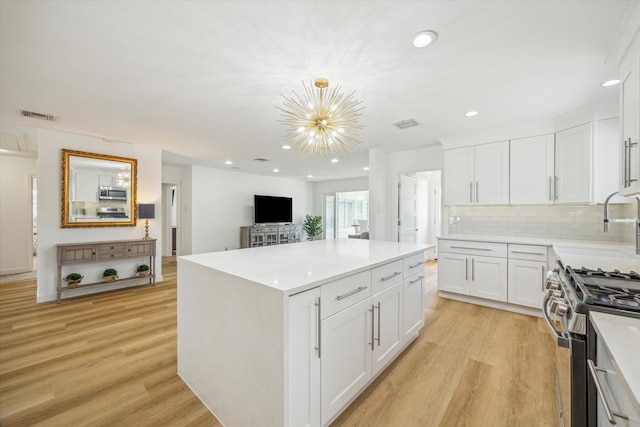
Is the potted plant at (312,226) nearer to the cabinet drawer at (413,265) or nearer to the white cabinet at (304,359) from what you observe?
the cabinet drawer at (413,265)

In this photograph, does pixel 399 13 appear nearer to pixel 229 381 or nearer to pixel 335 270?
pixel 335 270

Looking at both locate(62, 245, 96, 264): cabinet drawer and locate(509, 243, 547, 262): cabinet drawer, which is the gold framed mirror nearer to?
locate(62, 245, 96, 264): cabinet drawer

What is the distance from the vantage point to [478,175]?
377cm

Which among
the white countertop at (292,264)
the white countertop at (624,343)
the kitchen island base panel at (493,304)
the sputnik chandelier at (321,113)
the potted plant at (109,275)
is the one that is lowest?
the kitchen island base panel at (493,304)

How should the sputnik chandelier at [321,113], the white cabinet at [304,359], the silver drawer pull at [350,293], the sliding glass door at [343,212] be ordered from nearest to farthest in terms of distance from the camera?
the white cabinet at [304,359] < the silver drawer pull at [350,293] < the sputnik chandelier at [321,113] < the sliding glass door at [343,212]

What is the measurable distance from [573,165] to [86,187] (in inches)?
257

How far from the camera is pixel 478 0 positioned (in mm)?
1441

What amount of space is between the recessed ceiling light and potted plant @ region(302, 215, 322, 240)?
711 centimetres

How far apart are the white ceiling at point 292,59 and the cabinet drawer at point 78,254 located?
168cm

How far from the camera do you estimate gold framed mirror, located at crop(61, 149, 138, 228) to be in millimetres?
3816

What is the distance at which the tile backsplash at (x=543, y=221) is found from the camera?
10.1 ft

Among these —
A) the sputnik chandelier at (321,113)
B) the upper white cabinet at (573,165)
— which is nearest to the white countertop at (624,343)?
the sputnik chandelier at (321,113)

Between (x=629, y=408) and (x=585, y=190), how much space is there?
10.6ft

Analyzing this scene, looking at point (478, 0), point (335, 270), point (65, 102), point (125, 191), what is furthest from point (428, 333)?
point (125, 191)
